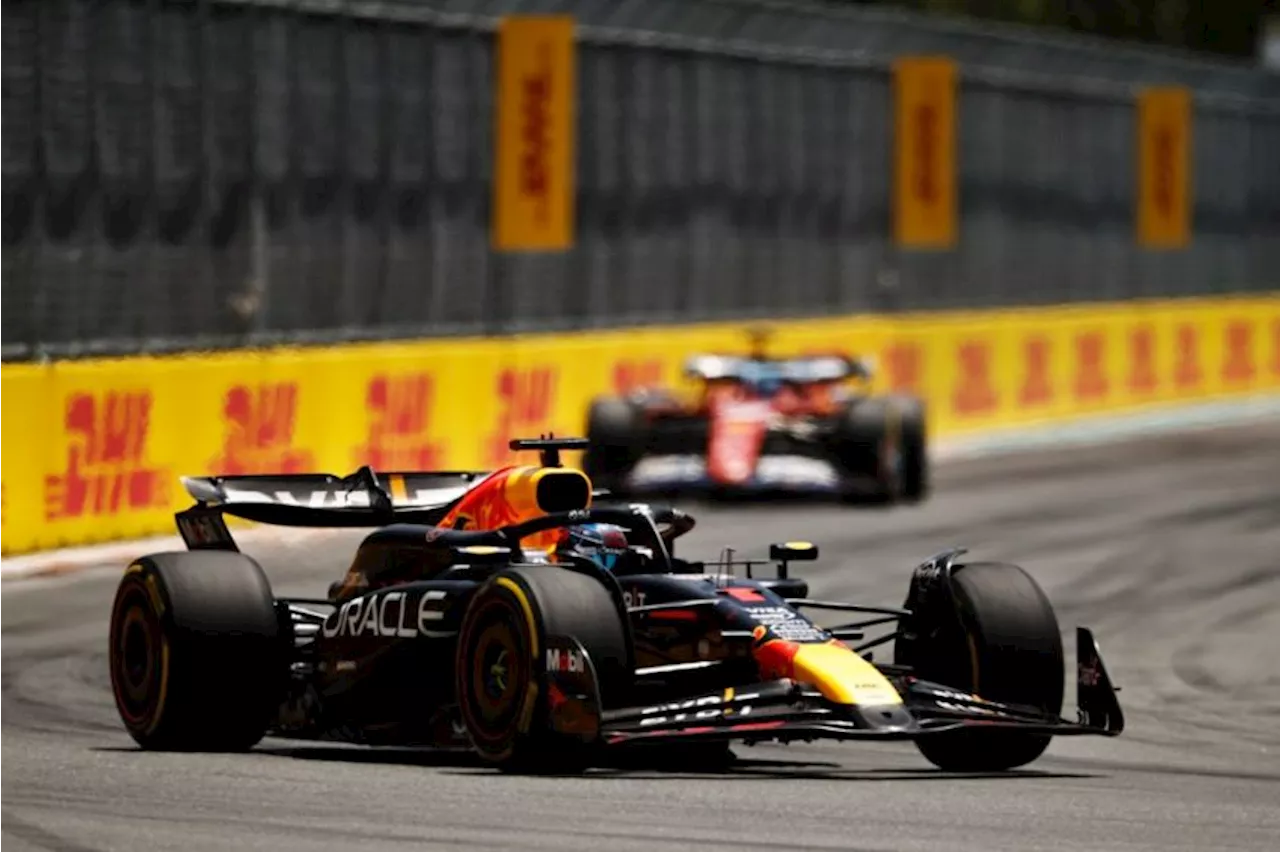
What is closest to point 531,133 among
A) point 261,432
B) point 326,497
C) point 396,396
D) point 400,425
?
point 396,396

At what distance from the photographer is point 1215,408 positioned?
1602 inches

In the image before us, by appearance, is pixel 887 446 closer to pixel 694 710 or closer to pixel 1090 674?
pixel 1090 674

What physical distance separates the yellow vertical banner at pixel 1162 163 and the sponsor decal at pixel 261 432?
2161 cm

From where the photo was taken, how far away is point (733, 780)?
11367mm

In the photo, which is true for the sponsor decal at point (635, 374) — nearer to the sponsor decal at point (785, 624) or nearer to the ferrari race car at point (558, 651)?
the ferrari race car at point (558, 651)

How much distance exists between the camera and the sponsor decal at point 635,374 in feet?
94.1

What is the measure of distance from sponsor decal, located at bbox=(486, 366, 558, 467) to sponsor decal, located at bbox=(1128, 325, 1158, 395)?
13.1m

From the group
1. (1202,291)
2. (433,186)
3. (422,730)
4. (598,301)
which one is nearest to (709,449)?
(433,186)

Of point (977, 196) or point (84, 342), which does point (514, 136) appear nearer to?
point (84, 342)

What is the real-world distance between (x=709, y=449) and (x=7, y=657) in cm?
1033

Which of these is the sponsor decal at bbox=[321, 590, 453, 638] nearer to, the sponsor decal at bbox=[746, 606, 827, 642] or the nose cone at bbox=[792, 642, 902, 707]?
the sponsor decal at bbox=[746, 606, 827, 642]

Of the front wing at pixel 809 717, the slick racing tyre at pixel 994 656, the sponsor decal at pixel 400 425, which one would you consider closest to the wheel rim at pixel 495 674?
the front wing at pixel 809 717

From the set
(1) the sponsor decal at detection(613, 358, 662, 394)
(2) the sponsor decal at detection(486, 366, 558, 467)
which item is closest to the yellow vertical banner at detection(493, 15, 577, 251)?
(1) the sponsor decal at detection(613, 358, 662, 394)

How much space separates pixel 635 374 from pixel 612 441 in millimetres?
3918
